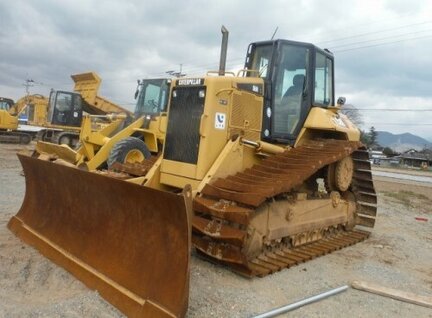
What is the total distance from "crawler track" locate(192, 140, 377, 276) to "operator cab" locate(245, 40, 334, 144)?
0.43 meters

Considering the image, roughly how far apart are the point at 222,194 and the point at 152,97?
8.54 meters

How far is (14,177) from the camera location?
38.9ft

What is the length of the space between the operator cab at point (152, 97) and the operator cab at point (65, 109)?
8.64m

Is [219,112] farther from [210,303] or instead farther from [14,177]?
[14,177]

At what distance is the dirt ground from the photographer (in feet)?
12.7

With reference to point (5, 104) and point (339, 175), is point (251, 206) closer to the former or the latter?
point (339, 175)

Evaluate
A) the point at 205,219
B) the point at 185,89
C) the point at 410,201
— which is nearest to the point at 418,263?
the point at 205,219

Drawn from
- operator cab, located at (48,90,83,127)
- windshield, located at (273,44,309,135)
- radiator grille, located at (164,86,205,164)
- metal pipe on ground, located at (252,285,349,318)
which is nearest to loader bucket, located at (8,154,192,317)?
metal pipe on ground, located at (252,285,349,318)

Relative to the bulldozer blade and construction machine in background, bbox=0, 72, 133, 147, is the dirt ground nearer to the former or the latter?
the bulldozer blade

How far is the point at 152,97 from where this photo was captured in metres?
13.0

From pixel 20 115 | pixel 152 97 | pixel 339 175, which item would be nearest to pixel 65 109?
pixel 20 115

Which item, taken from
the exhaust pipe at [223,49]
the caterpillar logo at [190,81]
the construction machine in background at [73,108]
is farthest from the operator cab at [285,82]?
the construction machine in background at [73,108]

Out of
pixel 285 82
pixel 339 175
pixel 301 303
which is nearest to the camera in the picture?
pixel 301 303

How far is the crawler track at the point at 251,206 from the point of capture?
4746mm
